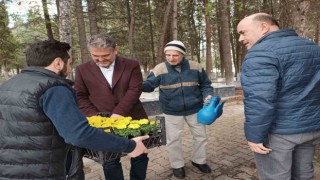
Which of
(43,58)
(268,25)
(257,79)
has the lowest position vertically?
(257,79)

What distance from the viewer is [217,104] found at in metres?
3.27

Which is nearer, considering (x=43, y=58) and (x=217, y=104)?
(x=43, y=58)

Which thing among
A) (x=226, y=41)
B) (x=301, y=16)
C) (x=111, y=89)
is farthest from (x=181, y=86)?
(x=226, y=41)

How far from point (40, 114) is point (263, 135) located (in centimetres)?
169

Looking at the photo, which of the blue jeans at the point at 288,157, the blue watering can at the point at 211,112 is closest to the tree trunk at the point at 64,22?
the blue watering can at the point at 211,112

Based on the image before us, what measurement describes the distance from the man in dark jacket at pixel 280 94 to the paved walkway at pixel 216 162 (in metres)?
1.63

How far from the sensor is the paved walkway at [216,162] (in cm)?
397

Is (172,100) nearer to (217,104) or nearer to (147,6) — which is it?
(217,104)

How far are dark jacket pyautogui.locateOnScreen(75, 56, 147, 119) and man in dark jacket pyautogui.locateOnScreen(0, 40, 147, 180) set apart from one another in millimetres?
1101

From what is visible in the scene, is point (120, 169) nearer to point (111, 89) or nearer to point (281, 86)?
point (111, 89)

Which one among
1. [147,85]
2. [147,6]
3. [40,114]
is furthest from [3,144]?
[147,6]

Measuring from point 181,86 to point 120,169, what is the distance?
1391mm

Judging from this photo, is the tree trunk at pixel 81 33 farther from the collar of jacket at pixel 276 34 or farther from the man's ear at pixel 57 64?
the collar of jacket at pixel 276 34

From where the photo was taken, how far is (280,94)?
225 centimetres
